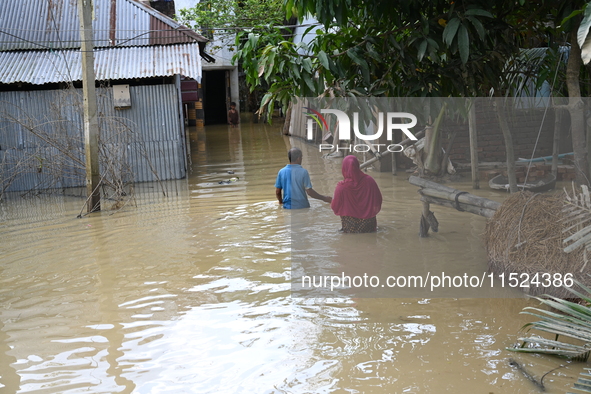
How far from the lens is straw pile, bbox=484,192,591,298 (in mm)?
4887

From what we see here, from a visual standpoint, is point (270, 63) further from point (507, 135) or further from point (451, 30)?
point (507, 135)

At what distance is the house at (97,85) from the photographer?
1168 centimetres

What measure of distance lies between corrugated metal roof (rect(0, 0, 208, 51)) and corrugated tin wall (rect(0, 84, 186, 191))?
1578mm

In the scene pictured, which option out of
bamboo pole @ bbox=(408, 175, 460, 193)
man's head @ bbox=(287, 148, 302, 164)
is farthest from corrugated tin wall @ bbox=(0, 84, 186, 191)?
bamboo pole @ bbox=(408, 175, 460, 193)

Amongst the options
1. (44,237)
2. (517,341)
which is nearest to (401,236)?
(517,341)

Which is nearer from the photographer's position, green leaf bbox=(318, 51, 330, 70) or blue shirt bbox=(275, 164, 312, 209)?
Answer: green leaf bbox=(318, 51, 330, 70)

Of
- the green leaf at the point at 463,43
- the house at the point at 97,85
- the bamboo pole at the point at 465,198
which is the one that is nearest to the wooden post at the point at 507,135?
the bamboo pole at the point at 465,198

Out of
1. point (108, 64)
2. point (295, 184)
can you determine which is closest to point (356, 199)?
point (295, 184)

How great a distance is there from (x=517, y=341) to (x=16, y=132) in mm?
11386

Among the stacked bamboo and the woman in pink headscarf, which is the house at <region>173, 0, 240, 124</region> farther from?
the stacked bamboo

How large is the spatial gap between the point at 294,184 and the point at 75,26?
8.51 meters

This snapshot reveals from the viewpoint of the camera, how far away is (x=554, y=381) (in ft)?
12.3

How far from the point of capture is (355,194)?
704 cm

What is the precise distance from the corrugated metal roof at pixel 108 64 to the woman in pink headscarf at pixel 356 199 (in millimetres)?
5921
